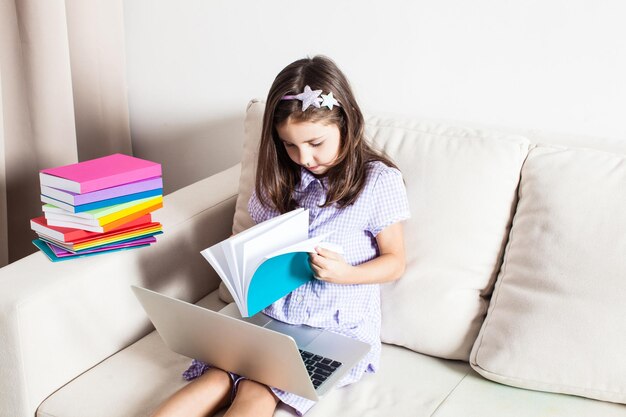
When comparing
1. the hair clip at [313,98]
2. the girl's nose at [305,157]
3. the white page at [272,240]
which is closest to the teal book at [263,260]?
the white page at [272,240]

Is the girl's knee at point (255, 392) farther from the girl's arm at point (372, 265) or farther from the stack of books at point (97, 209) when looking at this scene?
the stack of books at point (97, 209)

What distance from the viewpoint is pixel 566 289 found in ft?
4.31

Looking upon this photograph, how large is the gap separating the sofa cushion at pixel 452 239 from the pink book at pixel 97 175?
0.57m

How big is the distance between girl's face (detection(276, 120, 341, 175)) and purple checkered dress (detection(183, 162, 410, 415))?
0.32 feet

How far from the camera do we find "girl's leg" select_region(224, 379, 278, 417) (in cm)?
125

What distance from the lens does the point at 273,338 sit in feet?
3.76

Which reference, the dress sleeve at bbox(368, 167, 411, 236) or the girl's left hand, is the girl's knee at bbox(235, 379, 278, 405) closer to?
the girl's left hand

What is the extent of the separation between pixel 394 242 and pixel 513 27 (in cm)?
58

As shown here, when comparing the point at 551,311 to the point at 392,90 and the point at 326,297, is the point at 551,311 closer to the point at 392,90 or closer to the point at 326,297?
the point at 326,297

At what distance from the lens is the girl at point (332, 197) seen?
1380 mm

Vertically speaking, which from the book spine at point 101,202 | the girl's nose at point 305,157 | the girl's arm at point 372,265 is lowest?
the girl's arm at point 372,265

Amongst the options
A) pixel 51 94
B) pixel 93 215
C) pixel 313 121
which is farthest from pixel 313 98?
pixel 51 94

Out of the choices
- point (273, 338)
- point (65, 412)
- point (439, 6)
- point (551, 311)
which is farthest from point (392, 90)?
point (65, 412)

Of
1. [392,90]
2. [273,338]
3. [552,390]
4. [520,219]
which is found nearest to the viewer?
[273,338]
